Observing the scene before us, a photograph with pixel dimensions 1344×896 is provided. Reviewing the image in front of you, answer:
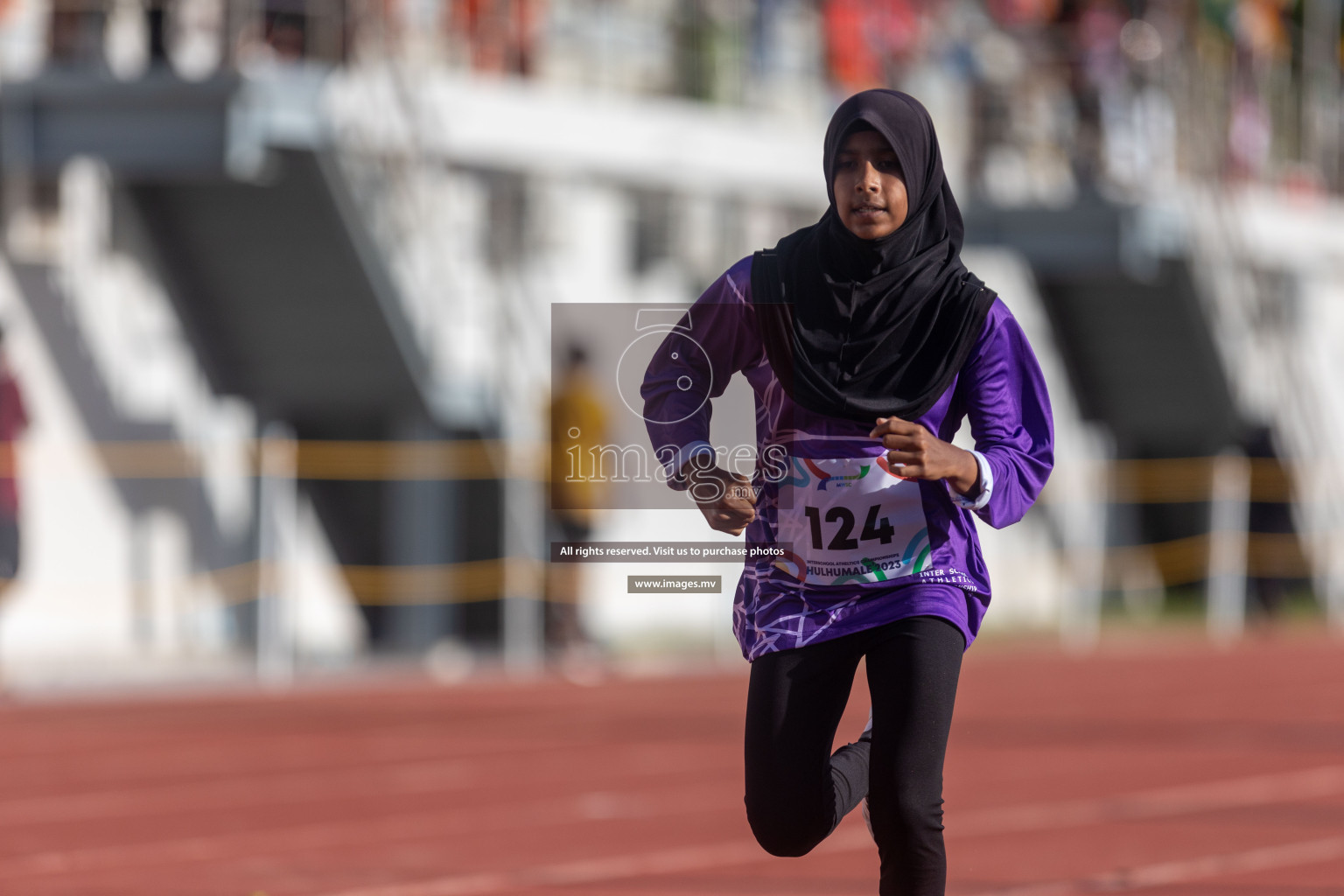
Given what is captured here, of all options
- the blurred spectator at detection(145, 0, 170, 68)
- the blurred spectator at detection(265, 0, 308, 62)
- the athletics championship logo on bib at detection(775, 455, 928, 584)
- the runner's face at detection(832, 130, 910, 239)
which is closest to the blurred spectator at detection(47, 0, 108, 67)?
the blurred spectator at detection(145, 0, 170, 68)

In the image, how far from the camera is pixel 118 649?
16141 mm

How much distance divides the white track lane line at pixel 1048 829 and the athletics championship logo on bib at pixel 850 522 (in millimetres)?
2897

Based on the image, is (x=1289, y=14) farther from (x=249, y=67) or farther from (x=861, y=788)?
(x=861, y=788)

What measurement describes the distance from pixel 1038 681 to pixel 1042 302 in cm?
1091

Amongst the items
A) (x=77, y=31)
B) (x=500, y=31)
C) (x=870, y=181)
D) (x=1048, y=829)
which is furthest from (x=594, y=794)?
(x=500, y=31)

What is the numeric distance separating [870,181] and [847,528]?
0.70m

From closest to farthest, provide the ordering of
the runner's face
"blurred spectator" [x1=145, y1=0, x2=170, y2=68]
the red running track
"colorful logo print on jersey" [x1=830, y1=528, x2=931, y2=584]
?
1. the runner's face
2. "colorful logo print on jersey" [x1=830, y1=528, x2=931, y2=584]
3. the red running track
4. "blurred spectator" [x1=145, y1=0, x2=170, y2=68]

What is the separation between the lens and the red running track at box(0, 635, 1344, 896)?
7.84 meters

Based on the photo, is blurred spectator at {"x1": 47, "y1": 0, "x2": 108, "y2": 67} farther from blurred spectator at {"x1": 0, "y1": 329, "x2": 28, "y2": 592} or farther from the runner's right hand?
the runner's right hand

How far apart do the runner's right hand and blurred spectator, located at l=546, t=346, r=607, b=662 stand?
0.21m

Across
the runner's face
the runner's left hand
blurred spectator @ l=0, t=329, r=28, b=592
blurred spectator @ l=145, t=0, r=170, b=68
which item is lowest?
blurred spectator @ l=0, t=329, r=28, b=592

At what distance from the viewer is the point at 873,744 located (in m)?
4.89

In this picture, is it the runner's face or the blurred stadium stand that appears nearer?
the runner's face

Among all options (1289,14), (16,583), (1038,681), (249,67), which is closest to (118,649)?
(16,583)
